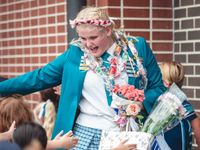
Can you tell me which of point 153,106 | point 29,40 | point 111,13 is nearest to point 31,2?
point 29,40

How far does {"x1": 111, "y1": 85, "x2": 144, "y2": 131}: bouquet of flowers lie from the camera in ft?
16.2

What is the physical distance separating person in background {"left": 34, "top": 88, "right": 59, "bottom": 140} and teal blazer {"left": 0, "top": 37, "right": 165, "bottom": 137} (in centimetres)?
180

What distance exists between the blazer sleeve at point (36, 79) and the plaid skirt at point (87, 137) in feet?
1.32

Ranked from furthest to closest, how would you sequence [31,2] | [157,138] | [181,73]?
[31,2], [181,73], [157,138]

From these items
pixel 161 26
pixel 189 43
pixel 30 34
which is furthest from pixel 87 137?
pixel 30 34

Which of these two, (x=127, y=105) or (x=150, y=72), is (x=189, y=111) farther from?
(x=127, y=105)

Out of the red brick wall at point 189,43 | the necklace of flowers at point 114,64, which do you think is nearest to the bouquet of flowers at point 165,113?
the necklace of flowers at point 114,64

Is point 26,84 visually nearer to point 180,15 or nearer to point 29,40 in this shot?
point 180,15

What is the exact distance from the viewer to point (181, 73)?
6016 mm

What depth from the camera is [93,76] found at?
523 cm

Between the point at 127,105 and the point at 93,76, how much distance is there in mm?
397

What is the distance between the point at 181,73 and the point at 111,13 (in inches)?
48.0

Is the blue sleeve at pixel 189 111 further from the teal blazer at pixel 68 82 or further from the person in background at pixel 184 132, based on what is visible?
the teal blazer at pixel 68 82

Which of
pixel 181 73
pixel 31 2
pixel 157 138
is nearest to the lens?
pixel 157 138
